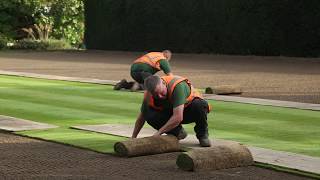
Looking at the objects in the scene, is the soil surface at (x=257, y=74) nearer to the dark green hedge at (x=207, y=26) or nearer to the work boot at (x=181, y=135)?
the dark green hedge at (x=207, y=26)

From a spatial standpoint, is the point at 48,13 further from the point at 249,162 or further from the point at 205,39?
the point at 249,162

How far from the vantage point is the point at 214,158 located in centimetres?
722

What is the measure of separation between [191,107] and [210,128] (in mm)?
2063

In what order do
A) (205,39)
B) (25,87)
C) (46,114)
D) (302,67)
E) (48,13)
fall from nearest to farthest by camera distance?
(46,114)
(25,87)
(302,67)
(205,39)
(48,13)

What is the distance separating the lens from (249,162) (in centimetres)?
750

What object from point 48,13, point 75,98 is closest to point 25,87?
point 75,98

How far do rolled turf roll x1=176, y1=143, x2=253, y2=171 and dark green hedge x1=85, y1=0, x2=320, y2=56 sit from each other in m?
22.5

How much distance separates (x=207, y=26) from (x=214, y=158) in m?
27.8

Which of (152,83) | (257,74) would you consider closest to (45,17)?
(257,74)

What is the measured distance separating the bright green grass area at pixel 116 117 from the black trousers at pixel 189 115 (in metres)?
0.67

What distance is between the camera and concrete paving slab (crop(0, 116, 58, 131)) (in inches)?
399

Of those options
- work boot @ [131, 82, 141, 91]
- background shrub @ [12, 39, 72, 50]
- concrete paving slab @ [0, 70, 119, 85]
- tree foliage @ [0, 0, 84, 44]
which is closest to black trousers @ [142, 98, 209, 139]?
work boot @ [131, 82, 141, 91]

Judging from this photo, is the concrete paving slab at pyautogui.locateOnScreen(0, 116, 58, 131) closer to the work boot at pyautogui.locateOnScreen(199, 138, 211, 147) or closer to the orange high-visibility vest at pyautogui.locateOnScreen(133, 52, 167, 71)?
the work boot at pyautogui.locateOnScreen(199, 138, 211, 147)

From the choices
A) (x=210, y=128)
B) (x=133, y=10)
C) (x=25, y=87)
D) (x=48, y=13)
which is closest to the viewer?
(x=210, y=128)
